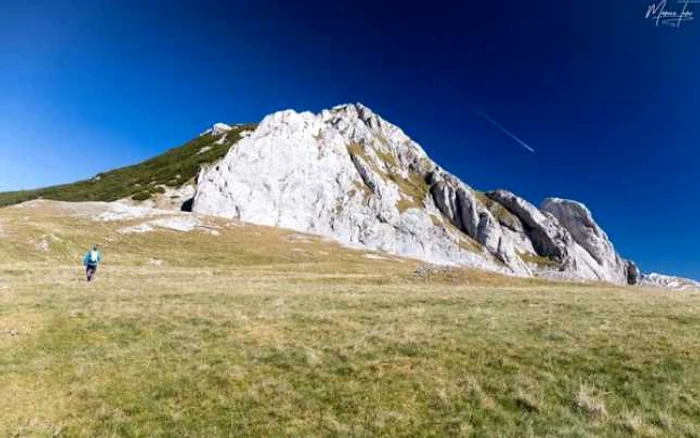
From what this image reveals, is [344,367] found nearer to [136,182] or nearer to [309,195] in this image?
[309,195]

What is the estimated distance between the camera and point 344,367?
15.5 m

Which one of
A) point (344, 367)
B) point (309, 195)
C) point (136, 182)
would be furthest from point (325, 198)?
point (344, 367)

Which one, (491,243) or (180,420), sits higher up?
(491,243)

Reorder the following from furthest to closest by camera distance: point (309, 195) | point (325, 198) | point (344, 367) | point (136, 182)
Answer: point (136, 182)
point (325, 198)
point (309, 195)
point (344, 367)

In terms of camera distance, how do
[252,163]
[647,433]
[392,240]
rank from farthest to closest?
[392,240] < [252,163] < [647,433]

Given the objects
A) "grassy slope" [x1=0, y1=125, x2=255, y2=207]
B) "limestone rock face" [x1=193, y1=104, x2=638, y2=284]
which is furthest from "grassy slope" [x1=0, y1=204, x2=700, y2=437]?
"grassy slope" [x1=0, y1=125, x2=255, y2=207]

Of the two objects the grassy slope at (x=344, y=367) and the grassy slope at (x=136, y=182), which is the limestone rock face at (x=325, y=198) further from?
the grassy slope at (x=344, y=367)

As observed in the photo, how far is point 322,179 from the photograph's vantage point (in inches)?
6309

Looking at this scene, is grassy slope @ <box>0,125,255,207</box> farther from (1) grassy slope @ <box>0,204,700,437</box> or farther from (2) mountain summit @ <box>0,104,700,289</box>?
(1) grassy slope @ <box>0,204,700,437</box>

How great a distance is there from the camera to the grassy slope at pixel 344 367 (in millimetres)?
12125

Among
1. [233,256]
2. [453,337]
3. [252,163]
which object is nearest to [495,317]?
[453,337]

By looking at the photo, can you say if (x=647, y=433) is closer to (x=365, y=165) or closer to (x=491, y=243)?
(x=365, y=165)

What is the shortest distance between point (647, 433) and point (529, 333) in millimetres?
7852

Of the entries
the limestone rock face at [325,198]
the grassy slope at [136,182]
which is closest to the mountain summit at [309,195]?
the limestone rock face at [325,198]
